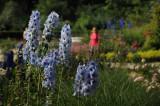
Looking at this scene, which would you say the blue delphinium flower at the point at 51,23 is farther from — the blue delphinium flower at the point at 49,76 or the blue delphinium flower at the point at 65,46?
the blue delphinium flower at the point at 49,76

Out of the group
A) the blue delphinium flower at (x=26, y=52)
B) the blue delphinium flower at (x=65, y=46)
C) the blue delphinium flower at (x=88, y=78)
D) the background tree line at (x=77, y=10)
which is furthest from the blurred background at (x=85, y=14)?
the blue delphinium flower at (x=88, y=78)

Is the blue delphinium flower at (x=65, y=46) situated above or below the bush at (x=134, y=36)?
below

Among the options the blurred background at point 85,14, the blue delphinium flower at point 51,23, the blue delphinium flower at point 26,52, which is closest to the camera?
the blue delphinium flower at point 51,23

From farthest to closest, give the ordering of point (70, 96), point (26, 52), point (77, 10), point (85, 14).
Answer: point (77, 10) → point (85, 14) → point (70, 96) → point (26, 52)

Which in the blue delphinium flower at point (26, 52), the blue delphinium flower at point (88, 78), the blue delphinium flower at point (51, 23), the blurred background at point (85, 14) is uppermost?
the blurred background at point (85, 14)

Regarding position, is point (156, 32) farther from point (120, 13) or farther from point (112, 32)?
point (120, 13)

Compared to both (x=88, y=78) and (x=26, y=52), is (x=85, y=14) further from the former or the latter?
Result: (x=88, y=78)

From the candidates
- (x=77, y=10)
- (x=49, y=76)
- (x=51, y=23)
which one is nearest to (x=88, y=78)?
(x=49, y=76)

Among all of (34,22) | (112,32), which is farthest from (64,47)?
(112,32)

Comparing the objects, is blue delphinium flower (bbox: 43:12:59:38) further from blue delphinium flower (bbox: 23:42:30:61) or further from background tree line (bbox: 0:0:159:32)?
background tree line (bbox: 0:0:159:32)

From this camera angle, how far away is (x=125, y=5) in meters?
36.8

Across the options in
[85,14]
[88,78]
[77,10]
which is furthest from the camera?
[77,10]

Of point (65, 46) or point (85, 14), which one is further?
point (85, 14)

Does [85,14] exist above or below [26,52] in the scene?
above
